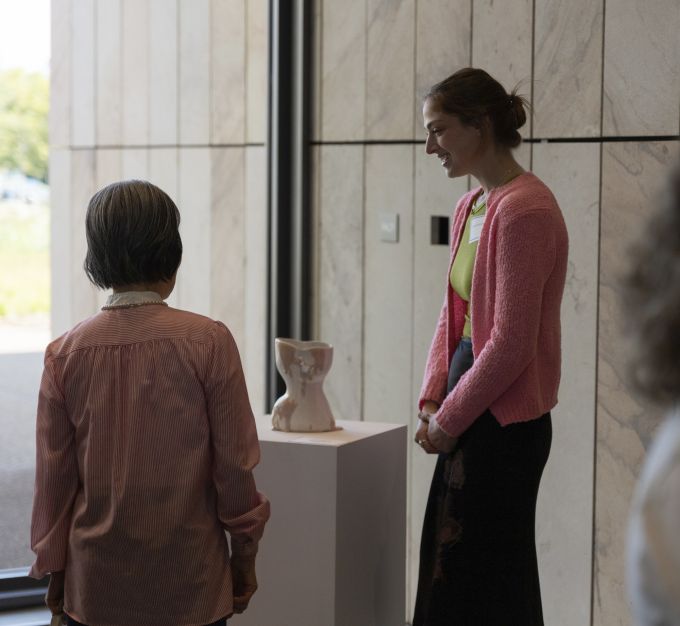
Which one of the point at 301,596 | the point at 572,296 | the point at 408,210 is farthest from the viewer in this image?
the point at 408,210

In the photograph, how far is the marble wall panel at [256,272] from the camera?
4.02m

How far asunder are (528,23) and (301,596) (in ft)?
5.91

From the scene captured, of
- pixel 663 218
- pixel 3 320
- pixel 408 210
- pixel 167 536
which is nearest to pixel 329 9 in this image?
pixel 408 210

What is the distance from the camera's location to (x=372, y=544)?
2893 mm

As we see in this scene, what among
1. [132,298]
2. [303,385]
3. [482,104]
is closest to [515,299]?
[482,104]

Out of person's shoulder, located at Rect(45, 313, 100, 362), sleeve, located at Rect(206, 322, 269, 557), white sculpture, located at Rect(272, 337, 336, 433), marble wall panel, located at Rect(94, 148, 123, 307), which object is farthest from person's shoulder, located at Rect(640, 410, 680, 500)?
marble wall panel, located at Rect(94, 148, 123, 307)

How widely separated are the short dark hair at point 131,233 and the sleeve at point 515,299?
0.79 meters

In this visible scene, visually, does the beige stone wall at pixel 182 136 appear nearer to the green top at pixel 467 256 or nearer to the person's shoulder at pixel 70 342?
the green top at pixel 467 256

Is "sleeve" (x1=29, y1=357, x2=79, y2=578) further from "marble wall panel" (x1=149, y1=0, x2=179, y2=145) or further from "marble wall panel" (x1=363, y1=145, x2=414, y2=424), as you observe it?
"marble wall panel" (x1=149, y1=0, x2=179, y2=145)

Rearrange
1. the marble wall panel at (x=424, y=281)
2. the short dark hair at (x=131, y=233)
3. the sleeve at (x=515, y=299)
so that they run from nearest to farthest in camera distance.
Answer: the short dark hair at (x=131, y=233)
the sleeve at (x=515, y=299)
the marble wall panel at (x=424, y=281)

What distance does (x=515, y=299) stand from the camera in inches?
90.7

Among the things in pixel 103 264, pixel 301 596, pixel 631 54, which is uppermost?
pixel 631 54

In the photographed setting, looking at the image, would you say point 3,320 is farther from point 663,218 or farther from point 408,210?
point 663,218

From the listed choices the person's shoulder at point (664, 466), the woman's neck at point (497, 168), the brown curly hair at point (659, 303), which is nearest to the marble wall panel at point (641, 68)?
the woman's neck at point (497, 168)
